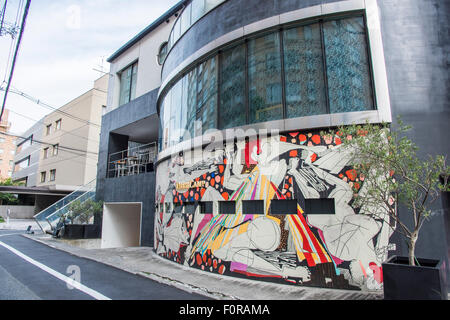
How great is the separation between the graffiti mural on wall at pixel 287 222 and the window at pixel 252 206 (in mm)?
110

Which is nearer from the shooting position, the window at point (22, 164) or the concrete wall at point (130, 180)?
the concrete wall at point (130, 180)

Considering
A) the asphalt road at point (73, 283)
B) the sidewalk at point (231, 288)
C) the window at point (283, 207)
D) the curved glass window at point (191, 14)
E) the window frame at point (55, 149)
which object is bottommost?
the sidewalk at point (231, 288)

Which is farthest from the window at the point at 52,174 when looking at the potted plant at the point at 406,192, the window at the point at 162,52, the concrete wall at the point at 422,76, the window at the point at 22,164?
the potted plant at the point at 406,192

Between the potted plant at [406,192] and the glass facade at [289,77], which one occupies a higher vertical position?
the glass facade at [289,77]

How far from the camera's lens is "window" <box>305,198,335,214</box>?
279 inches

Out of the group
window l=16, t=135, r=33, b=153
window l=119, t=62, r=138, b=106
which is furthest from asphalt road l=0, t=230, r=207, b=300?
window l=16, t=135, r=33, b=153

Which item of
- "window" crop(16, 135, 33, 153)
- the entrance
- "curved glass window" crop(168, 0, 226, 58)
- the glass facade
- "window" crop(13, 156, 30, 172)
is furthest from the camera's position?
"window" crop(16, 135, 33, 153)

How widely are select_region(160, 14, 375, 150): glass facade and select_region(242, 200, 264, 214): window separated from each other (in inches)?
97.6

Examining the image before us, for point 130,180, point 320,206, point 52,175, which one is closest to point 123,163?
point 130,180

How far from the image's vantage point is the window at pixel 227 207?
850cm

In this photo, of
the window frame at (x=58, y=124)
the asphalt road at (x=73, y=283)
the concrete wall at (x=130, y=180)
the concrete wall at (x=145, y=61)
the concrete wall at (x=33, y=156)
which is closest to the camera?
the asphalt road at (x=73, y=283)

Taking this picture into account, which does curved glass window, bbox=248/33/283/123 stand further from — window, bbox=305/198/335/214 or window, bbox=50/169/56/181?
window, bbox=50/169/56/181

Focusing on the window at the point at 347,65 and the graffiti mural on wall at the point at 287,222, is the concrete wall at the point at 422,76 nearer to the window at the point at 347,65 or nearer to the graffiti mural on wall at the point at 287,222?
the window at the point at 347,65

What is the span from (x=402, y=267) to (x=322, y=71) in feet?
17.7
